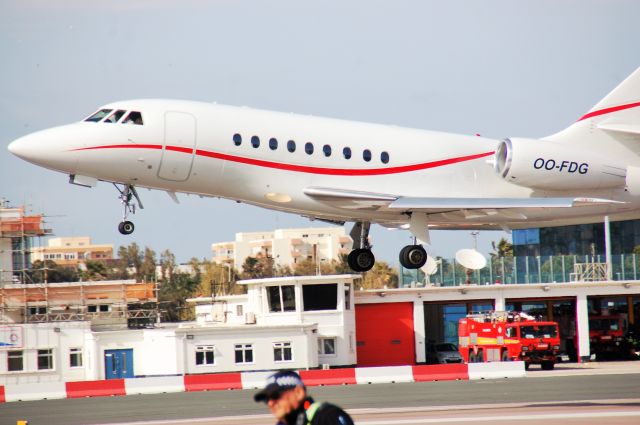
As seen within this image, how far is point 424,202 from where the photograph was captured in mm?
32281

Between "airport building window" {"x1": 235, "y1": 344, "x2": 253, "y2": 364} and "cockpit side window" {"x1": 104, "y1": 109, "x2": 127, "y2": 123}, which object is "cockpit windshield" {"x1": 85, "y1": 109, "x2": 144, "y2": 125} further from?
"airport building window" {"x1": 235, "y1": 344, "x2": 253, "y2": 364}

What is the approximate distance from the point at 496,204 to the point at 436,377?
8571mm

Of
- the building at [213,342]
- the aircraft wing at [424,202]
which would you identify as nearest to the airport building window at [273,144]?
the aircraft wing at [424,202]

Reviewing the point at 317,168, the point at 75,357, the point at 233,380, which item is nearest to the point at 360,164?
the point at 317,168

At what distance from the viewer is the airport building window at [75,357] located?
183 feet

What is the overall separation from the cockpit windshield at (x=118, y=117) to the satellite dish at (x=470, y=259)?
20136 millimetres

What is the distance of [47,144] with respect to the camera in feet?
96.4

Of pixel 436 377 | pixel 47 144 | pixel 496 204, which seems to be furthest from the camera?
pixel 436 377

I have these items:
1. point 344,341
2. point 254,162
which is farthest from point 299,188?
point 344,341

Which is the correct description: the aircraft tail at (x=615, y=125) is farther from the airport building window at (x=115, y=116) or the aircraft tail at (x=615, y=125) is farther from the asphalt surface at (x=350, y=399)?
the airport building window at (x=115, y=116)

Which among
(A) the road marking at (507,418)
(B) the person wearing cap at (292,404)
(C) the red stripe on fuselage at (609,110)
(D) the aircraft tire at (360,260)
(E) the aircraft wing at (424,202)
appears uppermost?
(C) the red stripe on fuselage at (609,110)

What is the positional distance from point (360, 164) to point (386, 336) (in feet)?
91.3

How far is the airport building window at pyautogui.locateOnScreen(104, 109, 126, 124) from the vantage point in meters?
29.8

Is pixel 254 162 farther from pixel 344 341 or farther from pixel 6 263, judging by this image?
pixel 6 263
